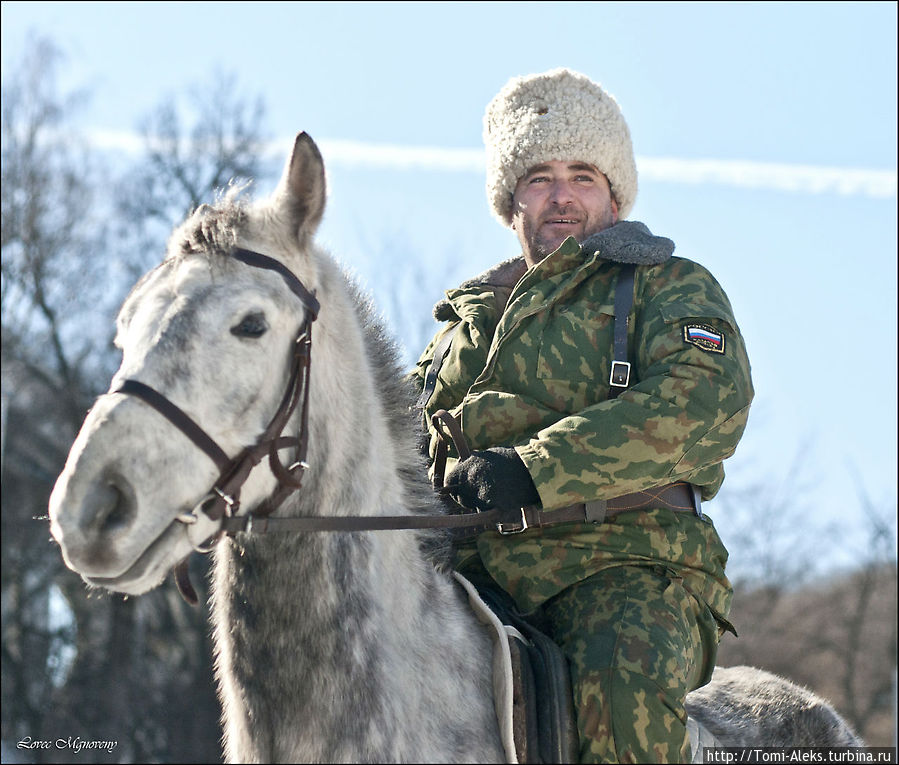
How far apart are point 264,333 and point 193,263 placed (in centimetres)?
33

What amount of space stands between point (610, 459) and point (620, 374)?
16.3 inches

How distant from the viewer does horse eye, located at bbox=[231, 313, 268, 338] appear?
3488 mm

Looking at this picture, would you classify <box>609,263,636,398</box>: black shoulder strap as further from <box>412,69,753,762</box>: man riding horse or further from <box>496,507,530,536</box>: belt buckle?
<box>496,507,530,536</box>: belt buckle

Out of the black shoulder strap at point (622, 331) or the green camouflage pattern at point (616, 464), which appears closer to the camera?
the green camouflage pattern at point (616, 464)

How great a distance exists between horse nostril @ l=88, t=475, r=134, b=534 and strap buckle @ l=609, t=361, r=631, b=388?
1.94 meters

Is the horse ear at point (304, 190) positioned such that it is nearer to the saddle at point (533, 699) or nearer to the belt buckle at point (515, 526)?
the belt buckle at point (515, 526)

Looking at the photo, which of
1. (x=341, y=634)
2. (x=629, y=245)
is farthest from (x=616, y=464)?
(x=341, y=634)

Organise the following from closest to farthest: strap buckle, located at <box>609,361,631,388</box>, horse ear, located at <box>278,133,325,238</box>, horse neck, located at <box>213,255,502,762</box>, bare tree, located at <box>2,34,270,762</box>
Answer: horse neck, located at <box>213,255,502,762</box>
horse ear, located at <box>278,133,325,238</box>
strap buckle, located at <box>609,361,631,388</box>
bare tree, located at <box>2,34,270,762</box>

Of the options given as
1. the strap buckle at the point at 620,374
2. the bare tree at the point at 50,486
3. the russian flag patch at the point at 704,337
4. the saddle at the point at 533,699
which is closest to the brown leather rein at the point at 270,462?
the saddle at the point at 533,699

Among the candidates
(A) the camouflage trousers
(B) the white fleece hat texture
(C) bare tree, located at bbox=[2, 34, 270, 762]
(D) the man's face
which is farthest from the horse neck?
(C) bare tree, located at bbox=[2, 34, 270, 762]

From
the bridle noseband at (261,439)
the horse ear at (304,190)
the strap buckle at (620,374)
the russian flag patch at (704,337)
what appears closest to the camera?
the bridle noseband at (261,439)

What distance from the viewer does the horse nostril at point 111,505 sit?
317 centimetres

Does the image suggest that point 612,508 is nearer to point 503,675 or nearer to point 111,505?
point 503,675

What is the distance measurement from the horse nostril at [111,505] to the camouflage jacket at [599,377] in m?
1.50
